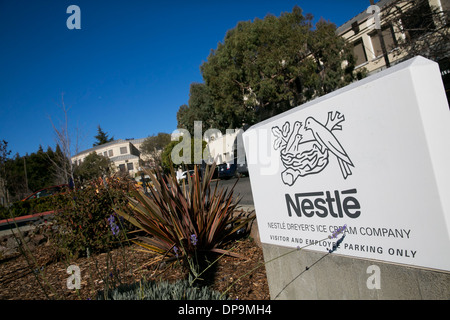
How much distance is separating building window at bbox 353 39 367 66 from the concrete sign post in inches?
818

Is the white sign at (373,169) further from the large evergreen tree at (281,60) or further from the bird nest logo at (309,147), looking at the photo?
the large evergreen tree at (281,60)

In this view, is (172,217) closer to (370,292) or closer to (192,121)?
→ (370,292)

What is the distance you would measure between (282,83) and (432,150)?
17.9m

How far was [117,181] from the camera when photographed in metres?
5.46

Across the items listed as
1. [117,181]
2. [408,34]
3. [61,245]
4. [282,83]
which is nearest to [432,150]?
[61,245]

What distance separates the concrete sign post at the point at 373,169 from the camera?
153 centimetres

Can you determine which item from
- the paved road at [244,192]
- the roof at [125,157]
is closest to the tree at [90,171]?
the paved road at [244,192]

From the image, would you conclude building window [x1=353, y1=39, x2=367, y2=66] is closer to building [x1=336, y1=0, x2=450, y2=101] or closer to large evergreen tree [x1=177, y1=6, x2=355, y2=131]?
large evergreen tree [x1=177, y1=6, x2=355, y2=131]

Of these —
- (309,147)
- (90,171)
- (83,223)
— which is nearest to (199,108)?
(90,171)

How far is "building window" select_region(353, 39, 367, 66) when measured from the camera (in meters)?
19.9

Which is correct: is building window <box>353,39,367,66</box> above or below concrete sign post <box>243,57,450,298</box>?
above

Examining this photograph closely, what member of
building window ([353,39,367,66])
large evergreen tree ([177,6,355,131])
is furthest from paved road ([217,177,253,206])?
building window ([353,39,367,66])
